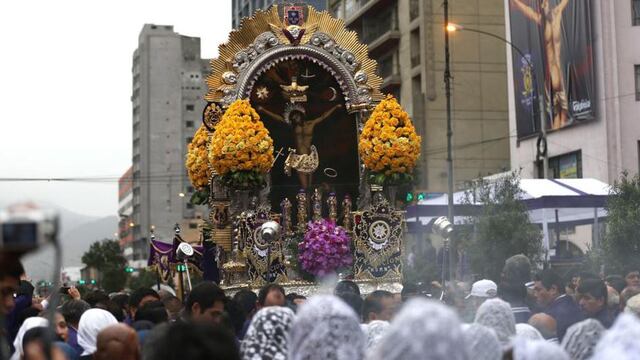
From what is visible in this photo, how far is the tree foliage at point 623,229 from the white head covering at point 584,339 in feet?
55.1

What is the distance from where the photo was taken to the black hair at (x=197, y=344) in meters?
4.62

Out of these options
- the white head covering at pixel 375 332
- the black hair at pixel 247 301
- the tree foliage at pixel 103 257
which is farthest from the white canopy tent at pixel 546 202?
the tree foliage at pixel 103 257

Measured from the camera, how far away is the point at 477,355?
237 inches

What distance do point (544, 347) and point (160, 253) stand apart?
17.8 metres

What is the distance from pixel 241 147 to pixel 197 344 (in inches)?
553

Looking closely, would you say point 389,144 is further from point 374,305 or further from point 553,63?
point 553,63

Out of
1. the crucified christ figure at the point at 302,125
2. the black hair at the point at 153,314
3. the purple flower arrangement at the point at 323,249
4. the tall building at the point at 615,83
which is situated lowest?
the black hair at the point at 153,314

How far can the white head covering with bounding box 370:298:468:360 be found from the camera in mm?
4734

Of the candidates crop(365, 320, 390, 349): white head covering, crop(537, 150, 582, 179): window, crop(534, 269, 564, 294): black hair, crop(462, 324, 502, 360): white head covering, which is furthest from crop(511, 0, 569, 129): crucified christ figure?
crop(462, 324, 502, 360): white head covering

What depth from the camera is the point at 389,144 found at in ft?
63.3

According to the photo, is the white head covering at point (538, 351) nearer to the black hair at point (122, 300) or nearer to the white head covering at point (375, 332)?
the white head covering at point (375, 332)

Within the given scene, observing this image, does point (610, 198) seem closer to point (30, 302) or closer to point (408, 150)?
point (408, 150)

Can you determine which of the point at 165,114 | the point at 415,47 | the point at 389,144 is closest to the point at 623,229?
the point at 389,144

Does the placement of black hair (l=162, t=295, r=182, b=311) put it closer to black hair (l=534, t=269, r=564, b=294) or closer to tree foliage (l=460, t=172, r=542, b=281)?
black hair (l=534, t=269, r=564, b=294)
